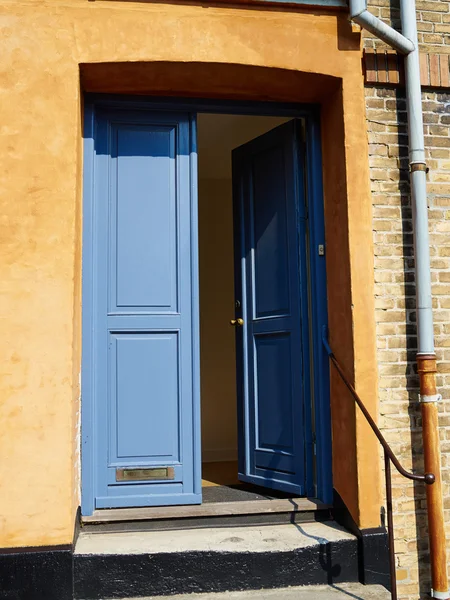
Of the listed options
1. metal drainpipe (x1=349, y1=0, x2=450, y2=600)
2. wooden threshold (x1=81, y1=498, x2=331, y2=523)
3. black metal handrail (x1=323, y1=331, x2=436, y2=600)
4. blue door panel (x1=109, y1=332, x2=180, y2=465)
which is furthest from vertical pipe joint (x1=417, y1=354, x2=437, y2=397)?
blue door panel (x1=109, y1=332, x2=180, y2=465)

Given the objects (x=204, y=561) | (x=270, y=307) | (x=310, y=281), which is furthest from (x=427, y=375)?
(x=204, y=561)

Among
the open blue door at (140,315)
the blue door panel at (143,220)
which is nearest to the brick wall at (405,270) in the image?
the open blue door at (140,315)

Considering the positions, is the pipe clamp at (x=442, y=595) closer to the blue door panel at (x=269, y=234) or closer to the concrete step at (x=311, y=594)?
the concrete step at (x=311, y=594)

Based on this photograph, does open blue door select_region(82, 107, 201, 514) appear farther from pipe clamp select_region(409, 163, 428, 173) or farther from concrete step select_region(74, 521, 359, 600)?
pipe clamp select_region(409, 163, 428, 173)

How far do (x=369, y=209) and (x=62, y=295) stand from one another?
6.44 feet

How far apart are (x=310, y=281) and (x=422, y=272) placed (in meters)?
0.76

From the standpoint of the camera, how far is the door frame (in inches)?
164

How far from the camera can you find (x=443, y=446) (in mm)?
4242

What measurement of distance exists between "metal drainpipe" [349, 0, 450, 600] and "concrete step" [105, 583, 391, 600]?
1.48 feet

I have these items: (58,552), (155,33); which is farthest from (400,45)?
(58,552)

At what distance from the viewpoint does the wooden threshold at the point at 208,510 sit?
4070mm

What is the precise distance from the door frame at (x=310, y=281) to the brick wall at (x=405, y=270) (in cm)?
40

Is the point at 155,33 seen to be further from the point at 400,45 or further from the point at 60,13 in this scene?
the point at 400,45

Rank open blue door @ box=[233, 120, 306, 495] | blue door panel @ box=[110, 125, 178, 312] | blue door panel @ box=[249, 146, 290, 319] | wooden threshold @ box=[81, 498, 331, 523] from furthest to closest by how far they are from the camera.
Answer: blue door panel @ box=[249, 146, 290, 319] → open blue door @ box=[233, 120, 306, 495] → blue door panel @ box=[110, 125, 178, 312] → wooden threshold @ box=[81, 498, 331, 523]
